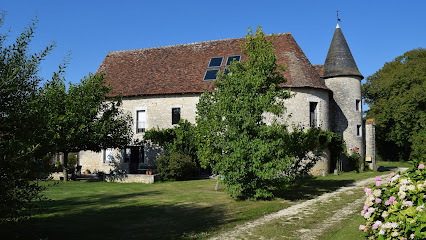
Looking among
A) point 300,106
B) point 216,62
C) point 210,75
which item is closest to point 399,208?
point 300,106

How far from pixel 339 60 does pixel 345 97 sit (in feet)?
9.60

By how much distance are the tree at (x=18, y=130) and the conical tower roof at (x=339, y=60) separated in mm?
23706

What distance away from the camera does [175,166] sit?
21.1 metres

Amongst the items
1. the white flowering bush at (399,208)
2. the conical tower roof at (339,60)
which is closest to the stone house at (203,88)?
the conical tower roof at (339,60)

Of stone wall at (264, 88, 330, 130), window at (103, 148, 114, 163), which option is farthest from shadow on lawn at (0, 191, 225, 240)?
window at (103, 148, 114, 163)

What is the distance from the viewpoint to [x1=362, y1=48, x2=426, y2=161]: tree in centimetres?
3525

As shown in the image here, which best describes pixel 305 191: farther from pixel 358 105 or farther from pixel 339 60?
pixel 339 60

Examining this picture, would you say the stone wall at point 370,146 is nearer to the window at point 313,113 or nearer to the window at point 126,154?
the window at point 313,113

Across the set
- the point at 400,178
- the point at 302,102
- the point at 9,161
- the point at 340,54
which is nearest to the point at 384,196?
the point at 400,178

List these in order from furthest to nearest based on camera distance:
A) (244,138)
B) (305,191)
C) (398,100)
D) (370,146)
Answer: (398,100) → (370,146) → (305,191) → (244,138)

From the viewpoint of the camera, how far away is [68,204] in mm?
12609

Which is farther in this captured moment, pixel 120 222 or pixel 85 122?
pixel 85 122

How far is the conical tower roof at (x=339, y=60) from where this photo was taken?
87.1ft

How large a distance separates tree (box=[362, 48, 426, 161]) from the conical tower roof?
11142 mm
